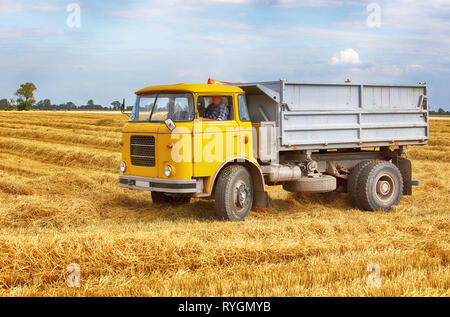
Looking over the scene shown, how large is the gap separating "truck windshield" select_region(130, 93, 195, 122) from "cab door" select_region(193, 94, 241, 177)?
19cm

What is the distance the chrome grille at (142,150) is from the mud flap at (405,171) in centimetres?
607

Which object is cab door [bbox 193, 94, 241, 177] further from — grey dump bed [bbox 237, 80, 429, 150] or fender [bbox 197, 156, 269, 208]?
grey dump bed [bbox 237, 80, 429, 150]

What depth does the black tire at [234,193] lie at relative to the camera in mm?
9406

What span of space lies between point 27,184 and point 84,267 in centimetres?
634

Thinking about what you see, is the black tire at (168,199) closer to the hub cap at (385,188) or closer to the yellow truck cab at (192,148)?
the yellow truck cab at (192,148)

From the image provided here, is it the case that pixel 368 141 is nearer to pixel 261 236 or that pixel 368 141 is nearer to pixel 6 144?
pixel 261 236

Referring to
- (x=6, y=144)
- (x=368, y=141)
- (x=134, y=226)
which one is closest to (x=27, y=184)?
(x=134, y=226)

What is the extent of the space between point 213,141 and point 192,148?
42 cm

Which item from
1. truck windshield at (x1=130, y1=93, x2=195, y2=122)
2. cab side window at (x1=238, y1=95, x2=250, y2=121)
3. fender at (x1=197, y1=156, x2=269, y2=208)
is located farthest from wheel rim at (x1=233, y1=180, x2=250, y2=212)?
truck windshield at (x1=130, y1=93, x2=195, y2=122)

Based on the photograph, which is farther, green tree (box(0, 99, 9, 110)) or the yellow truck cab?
green tree (box(0, 99, 9, 110))

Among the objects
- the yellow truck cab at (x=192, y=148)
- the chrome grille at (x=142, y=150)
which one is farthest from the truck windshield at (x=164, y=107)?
the chrome grille at (x=142, y=150)

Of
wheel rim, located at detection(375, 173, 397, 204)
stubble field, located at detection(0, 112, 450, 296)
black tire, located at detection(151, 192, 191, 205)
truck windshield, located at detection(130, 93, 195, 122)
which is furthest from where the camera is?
wheel rim, located at detection(375, 173, 397, 204)

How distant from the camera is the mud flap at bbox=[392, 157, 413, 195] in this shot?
1248cm
